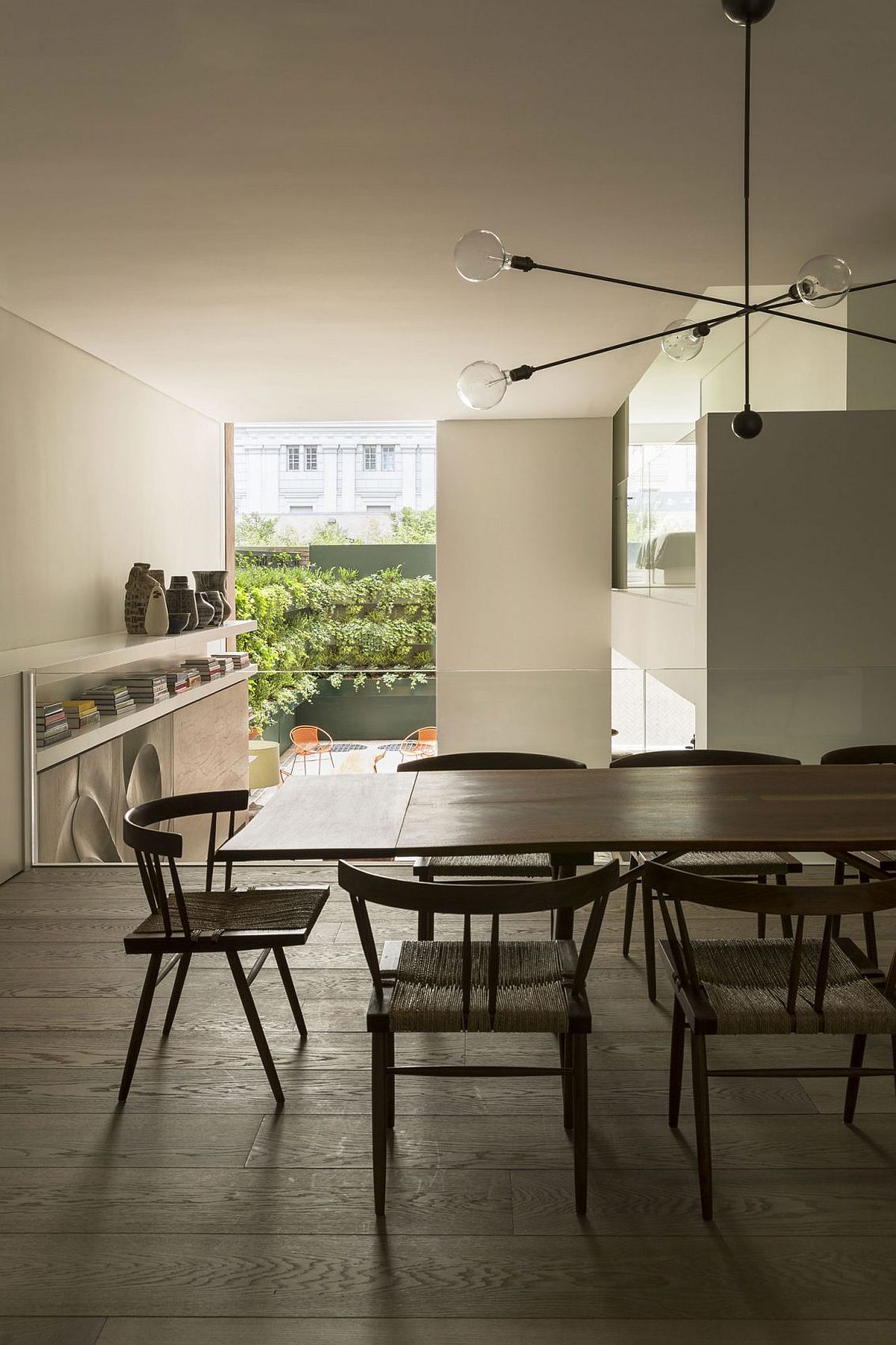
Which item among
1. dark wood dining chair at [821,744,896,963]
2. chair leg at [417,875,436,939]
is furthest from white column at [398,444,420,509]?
chair leg at [417,875,436,939]

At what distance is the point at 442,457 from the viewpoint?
8.50 m

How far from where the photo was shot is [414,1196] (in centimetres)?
214

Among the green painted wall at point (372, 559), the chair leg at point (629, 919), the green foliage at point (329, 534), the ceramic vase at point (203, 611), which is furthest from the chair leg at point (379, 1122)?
the green foliage at point (329, 534)

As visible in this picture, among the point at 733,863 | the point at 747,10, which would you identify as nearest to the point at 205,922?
the point at 733,863

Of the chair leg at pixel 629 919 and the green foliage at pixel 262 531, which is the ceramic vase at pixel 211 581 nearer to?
the chair leg at pixel 629 919

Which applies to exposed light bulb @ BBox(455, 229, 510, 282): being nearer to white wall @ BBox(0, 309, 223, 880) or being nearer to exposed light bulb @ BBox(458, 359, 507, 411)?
exposed light bulb @ BBox(458, 359, 507, 411)

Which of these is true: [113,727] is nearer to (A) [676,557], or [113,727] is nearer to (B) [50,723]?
(B) [50,723]

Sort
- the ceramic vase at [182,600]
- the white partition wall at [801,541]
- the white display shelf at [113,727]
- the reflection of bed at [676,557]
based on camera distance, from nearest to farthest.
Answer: the white display shelf at [113,727], the white partition wall at [801,541], the reflection of bed at [676,557], the ceramic vase at [182,600]

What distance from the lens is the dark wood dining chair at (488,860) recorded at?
3018 mm

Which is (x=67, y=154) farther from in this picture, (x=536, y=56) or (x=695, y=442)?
(x=695, y=442)

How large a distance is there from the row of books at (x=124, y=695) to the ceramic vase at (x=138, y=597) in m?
0.30

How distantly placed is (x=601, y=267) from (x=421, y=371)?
229 centimetres

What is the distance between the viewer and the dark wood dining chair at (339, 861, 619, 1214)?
1985 mm

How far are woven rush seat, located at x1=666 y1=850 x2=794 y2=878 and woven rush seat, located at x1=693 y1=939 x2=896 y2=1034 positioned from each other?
578 mm
